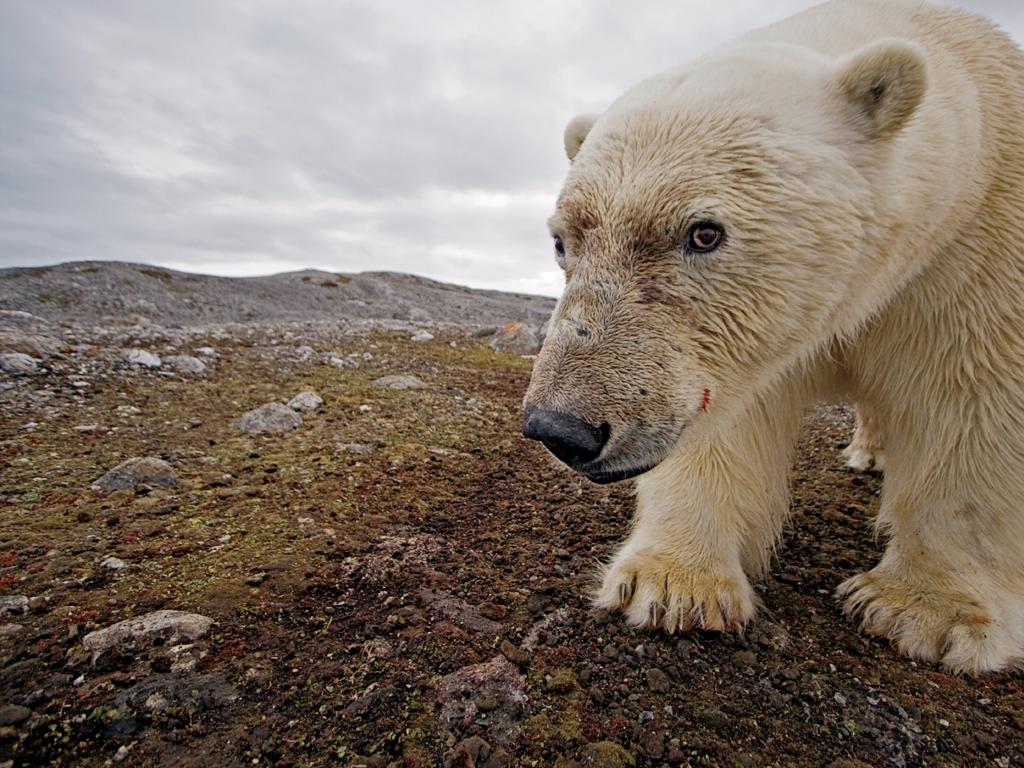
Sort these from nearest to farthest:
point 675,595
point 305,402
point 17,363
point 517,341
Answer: point 675,595, point 17,363, point 305,402, point 517,341

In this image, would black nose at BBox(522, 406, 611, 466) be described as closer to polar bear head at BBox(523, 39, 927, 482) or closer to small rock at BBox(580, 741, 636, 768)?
polar bear head at BBox(523, 39, 927, 482)

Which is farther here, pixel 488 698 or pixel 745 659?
pixel 745 659

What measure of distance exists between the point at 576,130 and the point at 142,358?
4.26m

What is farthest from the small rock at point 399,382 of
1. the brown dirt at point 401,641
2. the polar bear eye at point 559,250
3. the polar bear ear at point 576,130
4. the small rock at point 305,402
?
the polar bear eye at point 559,250

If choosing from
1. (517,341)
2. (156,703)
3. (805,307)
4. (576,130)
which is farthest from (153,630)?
(517,341)

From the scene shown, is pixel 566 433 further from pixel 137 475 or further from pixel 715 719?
pixel 137 475

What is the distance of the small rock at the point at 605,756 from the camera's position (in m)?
1.50

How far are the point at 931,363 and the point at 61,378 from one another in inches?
209

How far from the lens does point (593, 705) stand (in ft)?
5.59

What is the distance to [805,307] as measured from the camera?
6.42 feet

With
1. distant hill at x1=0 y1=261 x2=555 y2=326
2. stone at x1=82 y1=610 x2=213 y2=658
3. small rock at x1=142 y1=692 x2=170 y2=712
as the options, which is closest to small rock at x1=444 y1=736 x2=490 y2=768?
small rock at x1=142 y1=692 x2=170 y2=712

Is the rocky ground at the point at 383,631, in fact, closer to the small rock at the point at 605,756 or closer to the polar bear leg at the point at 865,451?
the small rock at the point at 605,756

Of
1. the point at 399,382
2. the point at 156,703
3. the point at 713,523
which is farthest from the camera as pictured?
the point at 399,382

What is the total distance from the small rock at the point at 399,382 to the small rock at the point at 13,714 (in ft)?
13.1
